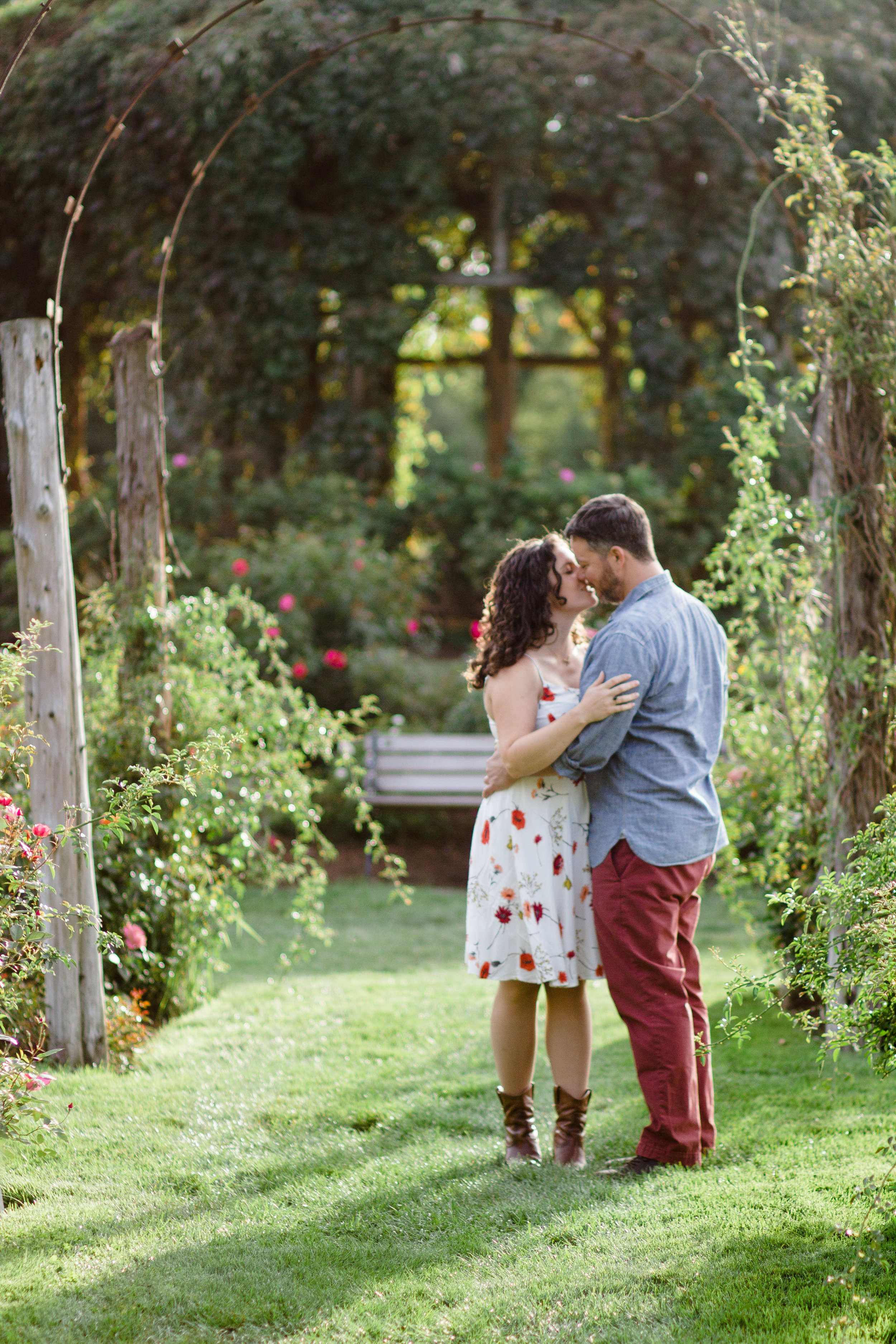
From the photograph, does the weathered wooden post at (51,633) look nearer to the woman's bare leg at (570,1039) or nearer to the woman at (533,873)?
the woman at (533,873)

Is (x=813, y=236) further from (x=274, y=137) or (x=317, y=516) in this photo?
(x=274, y=137)

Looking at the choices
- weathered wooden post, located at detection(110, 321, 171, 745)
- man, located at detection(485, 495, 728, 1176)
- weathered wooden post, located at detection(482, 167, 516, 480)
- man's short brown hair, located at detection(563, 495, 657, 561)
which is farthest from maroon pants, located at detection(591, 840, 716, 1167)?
weathered wooden post, located at detection(482, 167, 516, 480)

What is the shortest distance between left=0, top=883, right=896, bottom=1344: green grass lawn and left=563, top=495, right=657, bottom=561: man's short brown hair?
1613 mm

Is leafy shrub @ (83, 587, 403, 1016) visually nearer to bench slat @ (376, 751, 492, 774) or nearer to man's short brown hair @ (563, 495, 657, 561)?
man's short brown hair @ (563, 495, 657, 561)

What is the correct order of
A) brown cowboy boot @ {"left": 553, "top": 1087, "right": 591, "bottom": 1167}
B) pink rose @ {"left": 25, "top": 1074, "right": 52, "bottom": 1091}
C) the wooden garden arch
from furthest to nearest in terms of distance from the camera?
the wooden garden arch
brown cowboy boot @ {"left": 553, "top": 1087, "right": 591, "bottom": 1167}
pink rose @ {"left": 25, "top": 1074, "right": 52, "bottom": 1091}

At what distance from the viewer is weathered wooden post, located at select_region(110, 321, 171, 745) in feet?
14.3

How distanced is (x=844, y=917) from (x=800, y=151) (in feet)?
7.94

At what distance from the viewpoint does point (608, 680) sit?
290cm

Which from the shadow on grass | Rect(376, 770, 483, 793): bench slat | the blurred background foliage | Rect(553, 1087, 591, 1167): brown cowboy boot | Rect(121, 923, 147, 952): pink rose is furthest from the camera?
the blurred background foliage

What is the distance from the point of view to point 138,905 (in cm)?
414

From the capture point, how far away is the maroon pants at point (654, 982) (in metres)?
2.91

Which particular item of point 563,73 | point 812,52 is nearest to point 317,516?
point 563,73

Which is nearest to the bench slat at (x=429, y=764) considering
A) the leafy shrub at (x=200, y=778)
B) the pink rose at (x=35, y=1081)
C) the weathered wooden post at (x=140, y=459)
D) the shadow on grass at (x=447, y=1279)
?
the leafy shrub at (x=200, y=778)

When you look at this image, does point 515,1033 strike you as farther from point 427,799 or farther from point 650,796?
point 427,799
